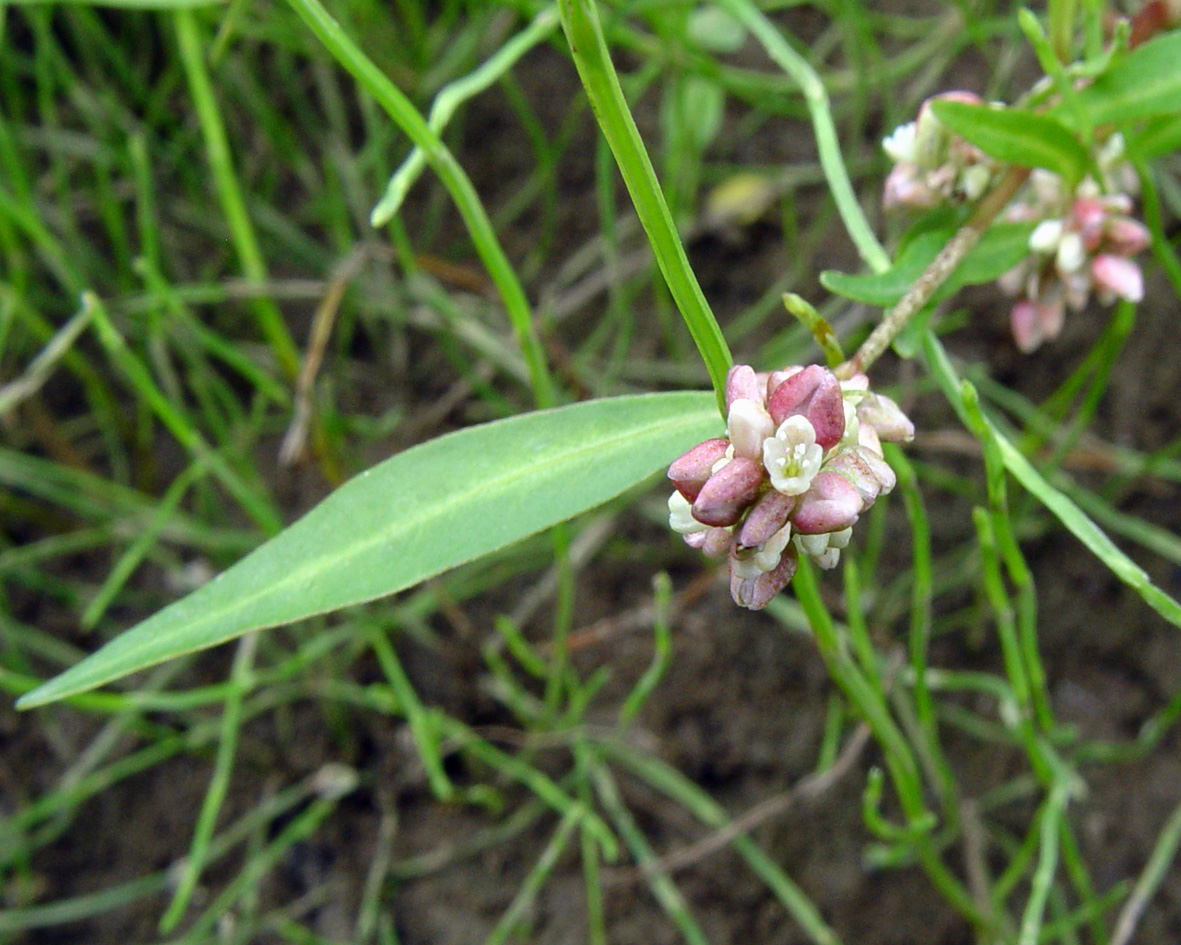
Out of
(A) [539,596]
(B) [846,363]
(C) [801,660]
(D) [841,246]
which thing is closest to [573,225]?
(D) [841,246]

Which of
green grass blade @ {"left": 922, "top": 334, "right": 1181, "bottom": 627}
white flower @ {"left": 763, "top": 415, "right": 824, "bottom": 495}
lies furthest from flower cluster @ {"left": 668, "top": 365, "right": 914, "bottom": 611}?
green grass blade @ {"left": 922, "top": 334, "right": 1181, "bottom": 627}

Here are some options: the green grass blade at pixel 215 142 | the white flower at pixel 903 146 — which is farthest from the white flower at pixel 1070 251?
the green grass blade at pixel 215 142

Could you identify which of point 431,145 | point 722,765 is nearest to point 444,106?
point 431,145

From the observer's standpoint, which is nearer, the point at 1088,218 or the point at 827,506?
the point at 827,506

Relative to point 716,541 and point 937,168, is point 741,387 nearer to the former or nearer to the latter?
point 716,541

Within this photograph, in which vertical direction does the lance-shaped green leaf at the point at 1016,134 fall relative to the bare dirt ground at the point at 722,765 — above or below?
above

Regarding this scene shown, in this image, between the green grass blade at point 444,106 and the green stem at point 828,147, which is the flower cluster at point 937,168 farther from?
the green grass blade at point 444,106
